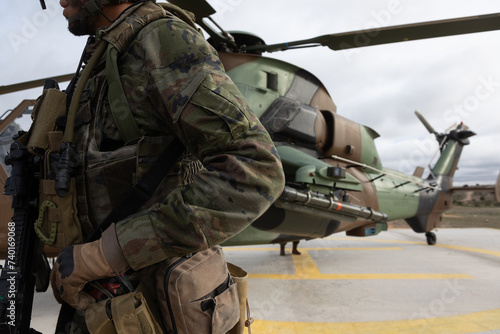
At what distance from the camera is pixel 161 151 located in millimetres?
1078

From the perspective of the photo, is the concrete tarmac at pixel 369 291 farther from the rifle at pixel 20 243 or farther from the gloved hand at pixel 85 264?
the gloved hand at pixel 85 264

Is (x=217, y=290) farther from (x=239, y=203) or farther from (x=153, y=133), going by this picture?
(x=153, y=133)

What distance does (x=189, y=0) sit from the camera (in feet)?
10.7

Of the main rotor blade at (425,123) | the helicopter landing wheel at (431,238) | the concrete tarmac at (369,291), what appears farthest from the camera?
the main rotor blade at (425,123)

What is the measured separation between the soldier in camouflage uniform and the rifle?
0.84 ft

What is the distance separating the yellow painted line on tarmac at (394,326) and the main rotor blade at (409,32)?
300cm

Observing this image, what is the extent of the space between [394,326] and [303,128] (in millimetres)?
2427

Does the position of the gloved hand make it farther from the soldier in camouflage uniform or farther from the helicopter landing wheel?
the helicopter landing wheel

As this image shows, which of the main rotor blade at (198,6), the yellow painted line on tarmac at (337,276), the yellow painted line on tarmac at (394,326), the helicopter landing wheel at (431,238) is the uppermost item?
the main rotor blade at (198,6)

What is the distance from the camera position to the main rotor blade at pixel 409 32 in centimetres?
330

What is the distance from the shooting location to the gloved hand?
901 mm

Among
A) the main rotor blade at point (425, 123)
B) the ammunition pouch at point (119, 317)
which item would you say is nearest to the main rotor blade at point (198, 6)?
the ammunition pouch at point (119, 317)

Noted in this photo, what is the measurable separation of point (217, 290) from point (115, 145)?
659 millimetres

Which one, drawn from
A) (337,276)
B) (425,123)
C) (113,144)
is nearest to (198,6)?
(113,144)
